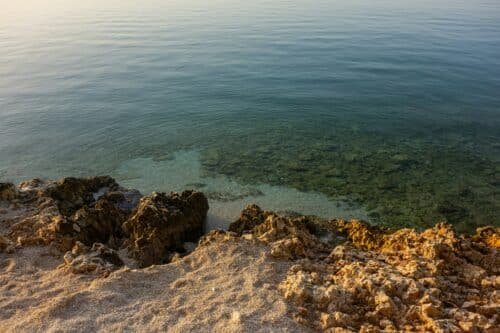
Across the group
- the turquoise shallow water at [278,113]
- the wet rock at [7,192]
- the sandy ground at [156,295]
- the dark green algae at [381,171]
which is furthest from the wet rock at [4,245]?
the dark green algae at [381,171]

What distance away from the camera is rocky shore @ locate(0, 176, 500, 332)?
5.86 m

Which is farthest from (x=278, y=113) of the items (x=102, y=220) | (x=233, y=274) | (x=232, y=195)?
(x=233, y=274)

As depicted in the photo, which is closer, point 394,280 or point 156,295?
point 394,280

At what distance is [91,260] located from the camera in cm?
727

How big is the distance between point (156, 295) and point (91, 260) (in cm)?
158

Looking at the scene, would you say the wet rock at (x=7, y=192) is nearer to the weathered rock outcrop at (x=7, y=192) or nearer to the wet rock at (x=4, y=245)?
the weathered rock outcrop at (x=7, y=192)

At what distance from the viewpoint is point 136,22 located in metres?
38.0

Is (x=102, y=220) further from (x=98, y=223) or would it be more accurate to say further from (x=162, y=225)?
(x=162, y=225)

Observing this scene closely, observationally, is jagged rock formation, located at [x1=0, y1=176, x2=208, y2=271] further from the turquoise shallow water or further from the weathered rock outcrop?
the turquoise shallow water

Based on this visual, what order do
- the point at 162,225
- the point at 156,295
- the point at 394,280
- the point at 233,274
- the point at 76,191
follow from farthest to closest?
the point at 76,191, the point at 162,225, the point at 233,274, the point at 156,295, the point at 394,280

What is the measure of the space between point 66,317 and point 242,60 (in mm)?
20851

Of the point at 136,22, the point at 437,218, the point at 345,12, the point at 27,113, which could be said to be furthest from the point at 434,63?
the point at 136,22

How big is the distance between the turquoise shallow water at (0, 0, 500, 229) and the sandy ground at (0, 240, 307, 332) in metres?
3.81

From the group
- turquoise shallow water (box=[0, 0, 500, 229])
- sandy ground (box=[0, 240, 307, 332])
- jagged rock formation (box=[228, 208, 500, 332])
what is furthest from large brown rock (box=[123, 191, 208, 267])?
jagged rock formation (box=[228, 208, 500, 332])
